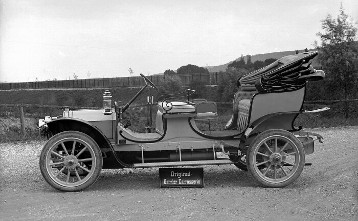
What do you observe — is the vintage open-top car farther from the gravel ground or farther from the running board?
the gravel ground

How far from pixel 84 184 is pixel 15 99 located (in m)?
10.3

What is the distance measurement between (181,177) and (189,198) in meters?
0.78

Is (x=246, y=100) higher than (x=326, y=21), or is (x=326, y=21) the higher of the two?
(x=326, y=21)

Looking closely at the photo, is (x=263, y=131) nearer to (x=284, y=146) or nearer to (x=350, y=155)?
(x=284, y=146)

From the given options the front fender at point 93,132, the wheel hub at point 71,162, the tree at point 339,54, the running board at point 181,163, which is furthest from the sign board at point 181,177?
the tree at point 339,54

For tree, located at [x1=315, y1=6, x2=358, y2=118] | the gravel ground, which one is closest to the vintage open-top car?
the gravel ground

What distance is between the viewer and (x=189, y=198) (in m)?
6.31

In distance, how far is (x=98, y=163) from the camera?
679cm

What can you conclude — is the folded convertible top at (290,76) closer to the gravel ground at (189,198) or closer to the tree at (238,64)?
the gravel ground at (189,198)

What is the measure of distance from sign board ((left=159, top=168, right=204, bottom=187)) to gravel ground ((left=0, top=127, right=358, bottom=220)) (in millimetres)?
131

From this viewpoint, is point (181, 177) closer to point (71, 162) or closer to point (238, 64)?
point (71, 162)

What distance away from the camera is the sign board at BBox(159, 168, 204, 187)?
702cm

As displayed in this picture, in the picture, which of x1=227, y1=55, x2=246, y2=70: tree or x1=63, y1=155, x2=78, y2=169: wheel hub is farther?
x1=227, y1=55, x2=246, y2=70: tree

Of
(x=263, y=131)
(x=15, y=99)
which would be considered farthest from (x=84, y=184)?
(x=15, y=99)
